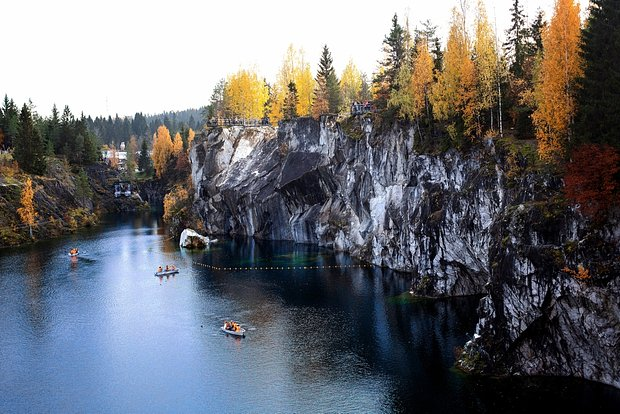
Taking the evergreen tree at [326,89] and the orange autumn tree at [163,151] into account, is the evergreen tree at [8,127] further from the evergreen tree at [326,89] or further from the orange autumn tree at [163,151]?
the evergreen tree at [326,89]

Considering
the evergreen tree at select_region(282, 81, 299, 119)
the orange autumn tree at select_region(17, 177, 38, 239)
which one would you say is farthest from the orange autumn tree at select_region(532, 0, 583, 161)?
the orange autumn tree at select_region(17, 177, 38, 239)

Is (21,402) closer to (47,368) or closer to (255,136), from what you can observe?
(47,368)

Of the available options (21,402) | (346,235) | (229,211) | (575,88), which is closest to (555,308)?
(575,88)

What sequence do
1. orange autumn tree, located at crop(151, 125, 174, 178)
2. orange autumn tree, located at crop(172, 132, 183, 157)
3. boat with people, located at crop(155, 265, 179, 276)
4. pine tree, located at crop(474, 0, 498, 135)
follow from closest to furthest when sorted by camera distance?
1. pine tree, located at crop(474, 0, 498, 135)
2. boat with people, located at crop(155, 265, 179, 276)
3. orange autumn tree, located at crop(172, 132, 183, 157)
4. orange autumn tree, located at crop(151, 125, 174, 178)

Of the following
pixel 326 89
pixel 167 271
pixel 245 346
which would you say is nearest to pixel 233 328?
pixel 245 346

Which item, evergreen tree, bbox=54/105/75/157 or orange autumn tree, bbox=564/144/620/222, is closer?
orange autumn tree, bbox=564/144/620/222

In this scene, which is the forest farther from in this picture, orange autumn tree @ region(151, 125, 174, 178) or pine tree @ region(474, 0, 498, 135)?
orange autumn tree @ region(151, 125, 174, 178)

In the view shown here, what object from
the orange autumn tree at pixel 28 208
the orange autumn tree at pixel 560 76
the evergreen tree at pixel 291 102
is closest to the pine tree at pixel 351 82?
the evergreen tree at pixel 291 102
